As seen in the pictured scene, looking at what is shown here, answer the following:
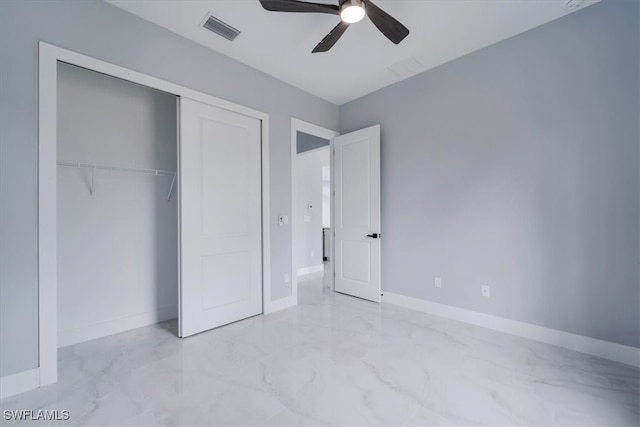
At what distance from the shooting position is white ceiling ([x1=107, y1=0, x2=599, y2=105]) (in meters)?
2.32

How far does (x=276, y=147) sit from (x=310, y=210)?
8.34 ft

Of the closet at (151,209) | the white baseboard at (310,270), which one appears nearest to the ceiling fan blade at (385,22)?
the closet at (151,209)

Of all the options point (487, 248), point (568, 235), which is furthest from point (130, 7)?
point (568, 235)

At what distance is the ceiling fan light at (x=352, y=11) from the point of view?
1.88 m

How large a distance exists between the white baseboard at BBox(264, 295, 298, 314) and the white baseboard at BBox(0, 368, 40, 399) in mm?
1927

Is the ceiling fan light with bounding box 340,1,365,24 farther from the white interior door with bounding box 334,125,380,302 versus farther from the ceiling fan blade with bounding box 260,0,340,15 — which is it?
the white interior door with bounding box 334,125,380,302

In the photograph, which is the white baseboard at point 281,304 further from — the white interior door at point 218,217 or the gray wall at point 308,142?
the gray wall at point 308,142

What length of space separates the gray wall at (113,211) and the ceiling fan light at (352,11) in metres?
2.30

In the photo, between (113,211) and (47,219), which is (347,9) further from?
(113,211)

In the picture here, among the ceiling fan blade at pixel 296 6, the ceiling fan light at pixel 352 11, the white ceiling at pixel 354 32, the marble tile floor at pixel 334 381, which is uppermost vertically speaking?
the white ceiling at pixel 354 32

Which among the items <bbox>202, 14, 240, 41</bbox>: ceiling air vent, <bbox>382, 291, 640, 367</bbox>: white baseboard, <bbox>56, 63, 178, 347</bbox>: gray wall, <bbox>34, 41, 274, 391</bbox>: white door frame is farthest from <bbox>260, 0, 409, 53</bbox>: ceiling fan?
<bbox>382, 291, 640, 367</bbox>: white baseboard

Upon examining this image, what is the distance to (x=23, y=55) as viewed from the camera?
6.25 feet

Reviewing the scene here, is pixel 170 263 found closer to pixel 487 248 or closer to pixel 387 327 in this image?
pixel 387 327

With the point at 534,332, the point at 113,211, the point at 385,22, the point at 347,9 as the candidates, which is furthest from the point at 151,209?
the point at 534,332
